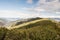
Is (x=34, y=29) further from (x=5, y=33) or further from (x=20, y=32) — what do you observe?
(x=5, y=33)

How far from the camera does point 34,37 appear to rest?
13.7 metres

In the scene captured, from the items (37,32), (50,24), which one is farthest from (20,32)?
(50,24)

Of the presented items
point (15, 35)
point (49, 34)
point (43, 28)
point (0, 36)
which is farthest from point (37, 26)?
point (0, 36)

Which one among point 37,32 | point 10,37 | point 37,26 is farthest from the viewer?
point 37,26

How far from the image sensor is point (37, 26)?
606 inches

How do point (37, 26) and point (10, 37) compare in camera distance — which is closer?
point (10, 37)

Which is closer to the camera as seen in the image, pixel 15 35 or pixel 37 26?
pixel 15 35

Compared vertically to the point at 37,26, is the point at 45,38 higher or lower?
lower

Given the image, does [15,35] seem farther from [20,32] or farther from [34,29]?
[34,29]

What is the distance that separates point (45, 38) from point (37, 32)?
2.97ft

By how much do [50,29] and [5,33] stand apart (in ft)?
13.5

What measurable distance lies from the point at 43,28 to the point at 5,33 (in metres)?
3.54

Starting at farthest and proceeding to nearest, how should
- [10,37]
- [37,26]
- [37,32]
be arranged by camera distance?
[37,26] < [37,32] < [10,37]

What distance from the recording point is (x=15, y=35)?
1355cm
